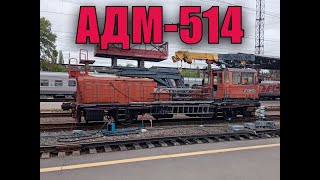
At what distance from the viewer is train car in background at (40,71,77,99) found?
77.9 feet

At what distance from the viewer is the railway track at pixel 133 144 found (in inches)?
240

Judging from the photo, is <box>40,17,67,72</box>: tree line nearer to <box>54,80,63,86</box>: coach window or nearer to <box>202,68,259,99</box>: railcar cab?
<box>54,80,63,86</box>: coach window

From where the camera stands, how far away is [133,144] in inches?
265

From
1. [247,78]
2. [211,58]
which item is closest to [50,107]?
[211,58]

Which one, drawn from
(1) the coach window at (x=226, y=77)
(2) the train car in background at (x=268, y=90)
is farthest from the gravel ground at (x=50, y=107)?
(2) the train car in background at (x=268, y=90)

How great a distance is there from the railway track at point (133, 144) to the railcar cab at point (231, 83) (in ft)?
15.5

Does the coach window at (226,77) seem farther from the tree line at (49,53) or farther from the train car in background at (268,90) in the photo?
the tree line at (49,53)

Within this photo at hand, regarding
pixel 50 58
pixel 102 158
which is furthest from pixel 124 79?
pixel 50 58

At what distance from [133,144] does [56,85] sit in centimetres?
1984

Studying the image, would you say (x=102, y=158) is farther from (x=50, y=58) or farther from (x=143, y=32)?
(x=50, y=58)

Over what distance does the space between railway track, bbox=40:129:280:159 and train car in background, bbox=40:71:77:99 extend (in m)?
18.4
